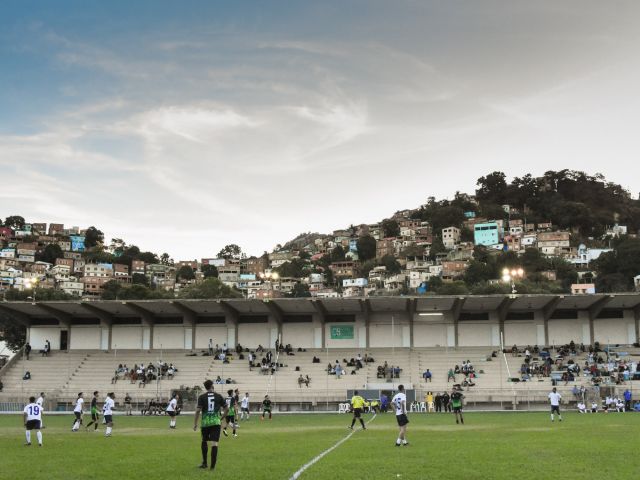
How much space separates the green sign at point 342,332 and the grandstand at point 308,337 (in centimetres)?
8

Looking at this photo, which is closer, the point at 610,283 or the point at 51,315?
the point at 51,315

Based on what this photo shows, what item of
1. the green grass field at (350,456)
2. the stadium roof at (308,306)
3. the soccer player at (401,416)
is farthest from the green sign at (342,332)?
the soccer player at (401,416)

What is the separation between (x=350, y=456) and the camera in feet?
54.2

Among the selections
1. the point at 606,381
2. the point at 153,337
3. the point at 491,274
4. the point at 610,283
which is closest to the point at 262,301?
the point at 153,337

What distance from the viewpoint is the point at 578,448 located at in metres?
17.5

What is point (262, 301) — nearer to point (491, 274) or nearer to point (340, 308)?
point (340, 308)

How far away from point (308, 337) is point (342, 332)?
2.84 meters

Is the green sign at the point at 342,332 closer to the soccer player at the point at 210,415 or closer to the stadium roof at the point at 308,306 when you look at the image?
the stadium roof at the point at 308,306

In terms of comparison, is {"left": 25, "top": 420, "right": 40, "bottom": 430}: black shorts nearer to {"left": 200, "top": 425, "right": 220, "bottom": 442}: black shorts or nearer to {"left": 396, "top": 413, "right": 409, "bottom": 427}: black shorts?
{"left": 200, "top": 425, "right": 220, "bottom": 442}: black shorts

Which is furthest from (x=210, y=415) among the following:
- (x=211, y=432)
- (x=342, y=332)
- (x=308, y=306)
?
(x=342, y=332)

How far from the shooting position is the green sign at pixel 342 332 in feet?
195

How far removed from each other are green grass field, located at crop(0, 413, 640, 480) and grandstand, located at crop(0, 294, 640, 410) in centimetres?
2760

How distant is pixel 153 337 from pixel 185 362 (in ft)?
16.4

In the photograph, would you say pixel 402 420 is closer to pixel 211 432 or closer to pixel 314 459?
pixel 314 459
